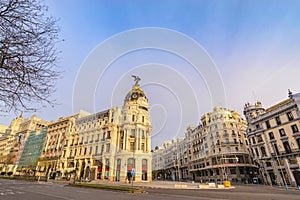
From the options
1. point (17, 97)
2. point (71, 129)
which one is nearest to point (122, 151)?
point (71, 129)

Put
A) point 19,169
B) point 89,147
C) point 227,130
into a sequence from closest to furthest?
point 89,147 → point 227,130 → point 19,169

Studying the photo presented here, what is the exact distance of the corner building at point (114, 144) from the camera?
136 ft

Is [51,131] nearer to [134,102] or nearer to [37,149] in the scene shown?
[37,149]

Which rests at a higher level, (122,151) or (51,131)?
(51,131)

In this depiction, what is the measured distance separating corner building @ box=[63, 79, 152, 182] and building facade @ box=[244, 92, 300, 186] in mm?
27659

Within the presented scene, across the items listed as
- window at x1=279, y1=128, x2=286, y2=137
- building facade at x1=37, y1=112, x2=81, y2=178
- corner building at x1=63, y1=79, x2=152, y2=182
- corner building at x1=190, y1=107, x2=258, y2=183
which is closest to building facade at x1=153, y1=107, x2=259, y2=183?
corner building at x1=190, y1=107, x2=258, y2=183

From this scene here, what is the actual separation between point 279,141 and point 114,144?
39.0 metres

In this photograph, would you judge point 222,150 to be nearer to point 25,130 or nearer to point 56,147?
point 56,147

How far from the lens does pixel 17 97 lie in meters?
6.51

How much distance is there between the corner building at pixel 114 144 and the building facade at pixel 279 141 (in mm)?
27659

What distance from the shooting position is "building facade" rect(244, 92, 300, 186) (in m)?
33.0

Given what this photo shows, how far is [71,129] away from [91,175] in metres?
19.1

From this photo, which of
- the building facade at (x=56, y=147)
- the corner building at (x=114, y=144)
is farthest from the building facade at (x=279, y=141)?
the building facade at (x=56, y=147)

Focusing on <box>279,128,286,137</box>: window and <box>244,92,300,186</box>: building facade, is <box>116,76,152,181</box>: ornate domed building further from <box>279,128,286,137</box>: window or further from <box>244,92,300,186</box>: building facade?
<box>279,128,286,137</box>: window
